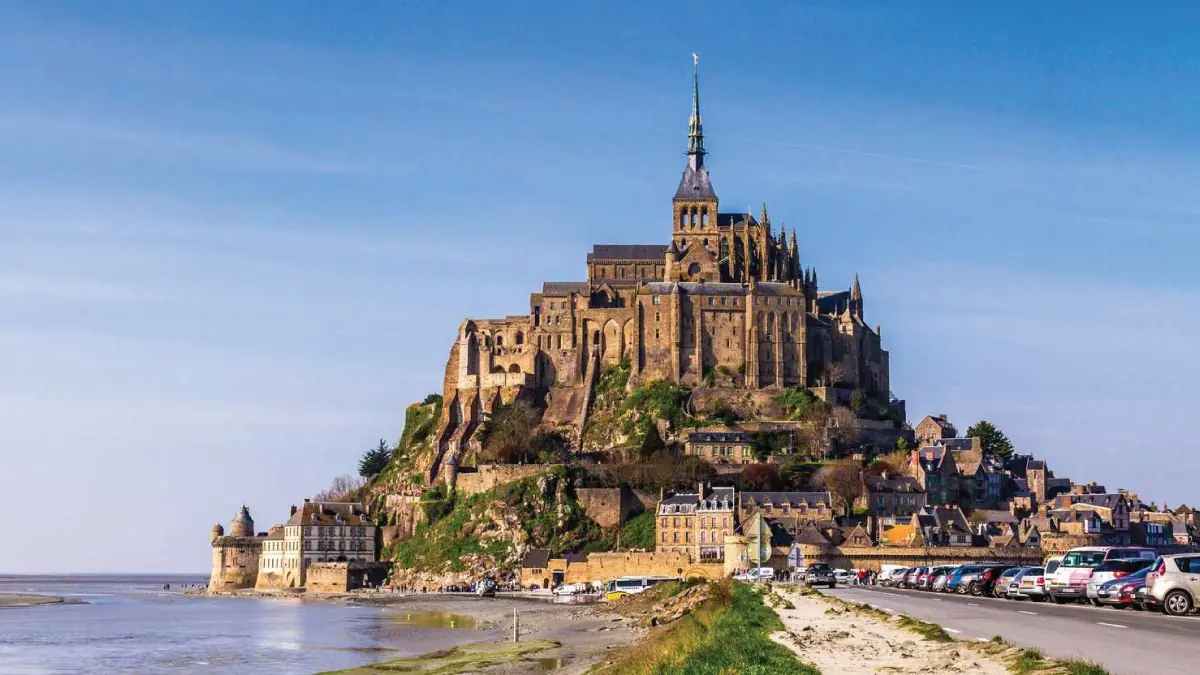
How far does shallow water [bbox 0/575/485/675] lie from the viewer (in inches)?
2071

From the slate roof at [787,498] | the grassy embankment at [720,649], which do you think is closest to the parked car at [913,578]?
the grassy embankment at [720,649]

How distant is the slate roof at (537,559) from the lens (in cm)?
10869

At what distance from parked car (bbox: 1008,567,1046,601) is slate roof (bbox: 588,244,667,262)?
299 feet

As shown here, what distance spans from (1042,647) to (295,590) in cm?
10217

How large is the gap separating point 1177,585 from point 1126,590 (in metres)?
2.97

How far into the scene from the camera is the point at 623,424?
123 m

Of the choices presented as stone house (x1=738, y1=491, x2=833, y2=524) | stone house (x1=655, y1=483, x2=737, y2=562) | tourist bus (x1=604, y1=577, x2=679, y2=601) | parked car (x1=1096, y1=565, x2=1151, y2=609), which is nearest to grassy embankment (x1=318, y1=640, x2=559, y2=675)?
parked car (x1=1096, y1=565, x2=1151, y2=609)

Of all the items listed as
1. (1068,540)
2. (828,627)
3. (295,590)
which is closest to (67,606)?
(295,590)

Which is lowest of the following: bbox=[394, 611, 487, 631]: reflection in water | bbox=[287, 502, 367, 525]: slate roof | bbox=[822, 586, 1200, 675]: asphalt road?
bbox=[394, 611, 487, 631]: reflection in water

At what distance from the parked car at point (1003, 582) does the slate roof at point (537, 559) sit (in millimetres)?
59386

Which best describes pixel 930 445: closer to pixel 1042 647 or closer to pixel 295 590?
pixel 295 590

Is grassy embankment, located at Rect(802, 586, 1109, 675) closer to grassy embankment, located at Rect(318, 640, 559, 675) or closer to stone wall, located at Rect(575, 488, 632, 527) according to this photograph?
grassy embankment, located at Rect(318, 640, 559, 675)

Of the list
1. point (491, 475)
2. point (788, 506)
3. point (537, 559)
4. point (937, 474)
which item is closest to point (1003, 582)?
point (788, 506)

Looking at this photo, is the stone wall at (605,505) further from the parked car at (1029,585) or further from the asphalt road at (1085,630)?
the asphalt road at (1085,630)
